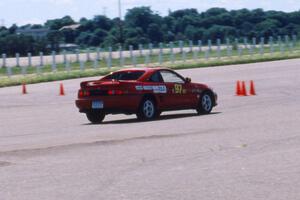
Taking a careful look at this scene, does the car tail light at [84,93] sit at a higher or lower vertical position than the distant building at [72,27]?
lower

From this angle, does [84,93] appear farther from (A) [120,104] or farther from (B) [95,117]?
(A) [120,104]

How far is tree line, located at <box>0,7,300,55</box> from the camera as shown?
82812 millimetres

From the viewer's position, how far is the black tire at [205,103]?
23188 millimetres

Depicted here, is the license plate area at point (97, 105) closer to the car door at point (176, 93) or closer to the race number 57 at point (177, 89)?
the car door at point (176, 93)

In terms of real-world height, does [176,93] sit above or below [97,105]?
above

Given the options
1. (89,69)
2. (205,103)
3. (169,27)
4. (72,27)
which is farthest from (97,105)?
(169,27)

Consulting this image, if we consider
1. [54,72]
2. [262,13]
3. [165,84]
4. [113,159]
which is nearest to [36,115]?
[165,84]

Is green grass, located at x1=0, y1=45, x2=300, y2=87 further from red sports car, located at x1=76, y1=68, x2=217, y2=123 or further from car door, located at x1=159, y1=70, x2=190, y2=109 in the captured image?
red sports car, located at x1=76, y1=68, x2=217, y2=123

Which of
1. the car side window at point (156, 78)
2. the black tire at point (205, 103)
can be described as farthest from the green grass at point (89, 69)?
the car side window at point (156, 78)

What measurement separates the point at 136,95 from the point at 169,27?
77374 millimetres

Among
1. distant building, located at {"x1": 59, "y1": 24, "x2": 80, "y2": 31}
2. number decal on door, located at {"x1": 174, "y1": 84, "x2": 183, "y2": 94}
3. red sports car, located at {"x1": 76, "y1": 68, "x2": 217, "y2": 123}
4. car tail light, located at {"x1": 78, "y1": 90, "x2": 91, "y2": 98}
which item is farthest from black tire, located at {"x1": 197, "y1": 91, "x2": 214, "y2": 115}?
distant building, located at {"x1": 59, "y1": 24, "x2": 80, "y2": 31}

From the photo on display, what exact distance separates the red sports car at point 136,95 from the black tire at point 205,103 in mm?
29

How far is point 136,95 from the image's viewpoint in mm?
21281

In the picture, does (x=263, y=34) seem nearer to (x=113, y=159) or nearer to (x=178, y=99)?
(x=178, y=99)
